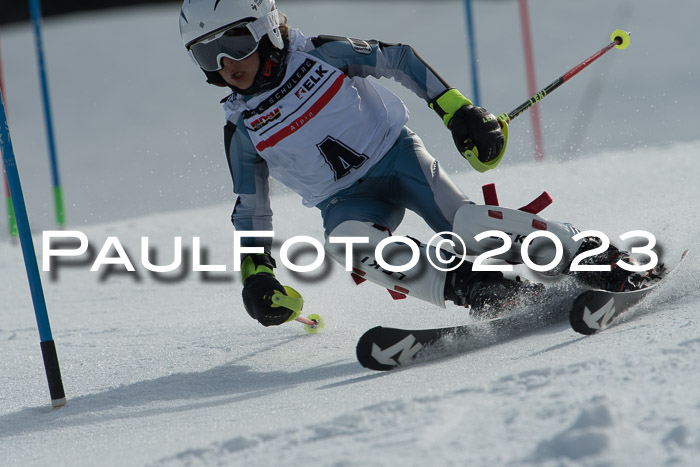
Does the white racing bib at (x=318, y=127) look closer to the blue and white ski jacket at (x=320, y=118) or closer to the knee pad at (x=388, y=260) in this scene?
the blue and white ski jacket at (x=320, y=118)

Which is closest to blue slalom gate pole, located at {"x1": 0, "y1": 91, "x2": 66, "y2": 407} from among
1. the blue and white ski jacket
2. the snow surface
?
the snow surface

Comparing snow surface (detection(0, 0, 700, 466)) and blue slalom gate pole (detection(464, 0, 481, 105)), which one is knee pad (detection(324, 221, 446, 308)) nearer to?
snow surface (detection(0, 0, 700, 466))

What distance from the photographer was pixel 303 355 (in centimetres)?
320

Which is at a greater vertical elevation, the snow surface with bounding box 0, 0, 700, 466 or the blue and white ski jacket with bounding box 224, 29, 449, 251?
the blue and white ski jacket with bounding box 224, 29, 449, 251

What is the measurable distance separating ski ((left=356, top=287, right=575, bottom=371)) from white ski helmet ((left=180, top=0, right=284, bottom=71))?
106 cm

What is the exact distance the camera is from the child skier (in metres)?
2.73

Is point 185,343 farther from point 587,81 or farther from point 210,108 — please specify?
point 210,108

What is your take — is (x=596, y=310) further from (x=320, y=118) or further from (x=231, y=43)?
(x=231, y=43)

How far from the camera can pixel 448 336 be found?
2637 mm

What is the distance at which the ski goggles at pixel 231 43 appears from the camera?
2783 millimetres

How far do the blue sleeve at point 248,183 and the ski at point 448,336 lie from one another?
0.77 m

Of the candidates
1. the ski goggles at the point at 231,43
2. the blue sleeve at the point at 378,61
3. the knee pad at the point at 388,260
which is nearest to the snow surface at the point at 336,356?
the knee pad at the point at 388,260

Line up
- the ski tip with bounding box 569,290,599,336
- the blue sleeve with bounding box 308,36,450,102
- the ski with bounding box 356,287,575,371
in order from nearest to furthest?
the ski tip with bounding box 569,290,599,336, the ski with bounding box 356,287,575,371, the blue sleeve with bounding box 308,36,450,102

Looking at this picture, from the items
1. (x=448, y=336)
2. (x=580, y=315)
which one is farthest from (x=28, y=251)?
(x=580, y=315)
